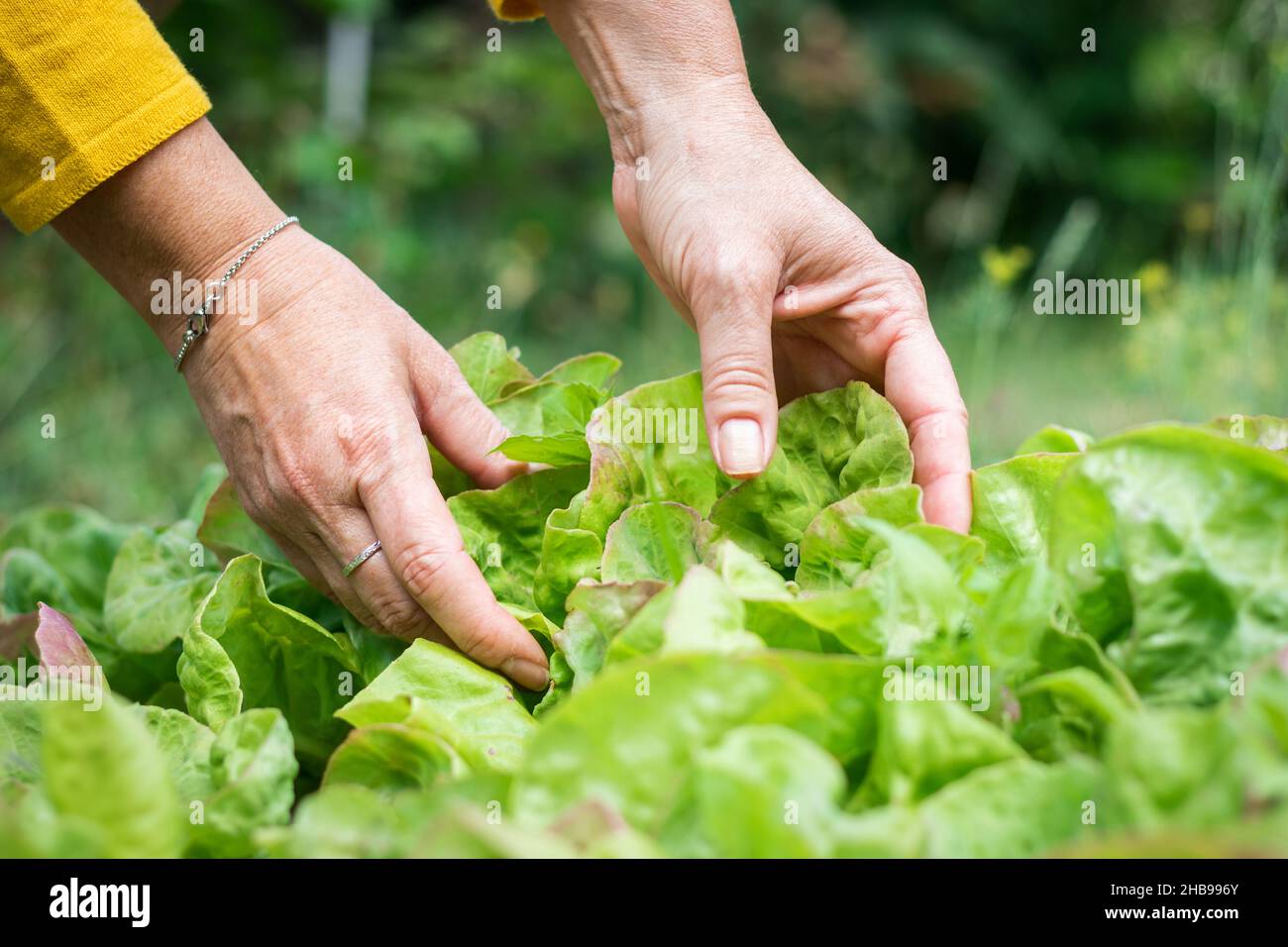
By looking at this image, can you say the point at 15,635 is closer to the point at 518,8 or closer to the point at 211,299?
the point at 211,299

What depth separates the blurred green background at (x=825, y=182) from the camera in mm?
2896

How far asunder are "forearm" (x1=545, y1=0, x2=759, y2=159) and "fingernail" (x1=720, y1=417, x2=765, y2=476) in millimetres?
483

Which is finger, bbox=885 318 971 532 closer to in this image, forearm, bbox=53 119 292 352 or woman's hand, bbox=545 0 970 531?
woman's hand, bbox=545 0 970 531

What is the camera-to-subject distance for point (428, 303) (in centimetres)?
452

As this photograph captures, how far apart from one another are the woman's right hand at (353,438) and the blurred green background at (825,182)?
132 centimetres

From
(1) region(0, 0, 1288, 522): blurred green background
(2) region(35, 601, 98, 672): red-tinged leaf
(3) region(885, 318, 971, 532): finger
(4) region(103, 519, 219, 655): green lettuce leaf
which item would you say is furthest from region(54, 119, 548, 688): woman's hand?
(1) region(0, 0, 1288, 522): blurred green background

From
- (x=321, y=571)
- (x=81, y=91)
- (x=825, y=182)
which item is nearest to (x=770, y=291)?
(x=321, y=571)

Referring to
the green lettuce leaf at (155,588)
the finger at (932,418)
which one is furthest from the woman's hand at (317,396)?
the finger at (932,418)

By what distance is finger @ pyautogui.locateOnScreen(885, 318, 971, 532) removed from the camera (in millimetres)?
1063

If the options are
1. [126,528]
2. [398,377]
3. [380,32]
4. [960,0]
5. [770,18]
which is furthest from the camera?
[960,0]

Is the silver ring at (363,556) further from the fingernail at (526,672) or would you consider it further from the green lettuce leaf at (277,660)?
the fingernail at (526,672)

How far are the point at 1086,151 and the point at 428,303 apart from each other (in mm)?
4536
